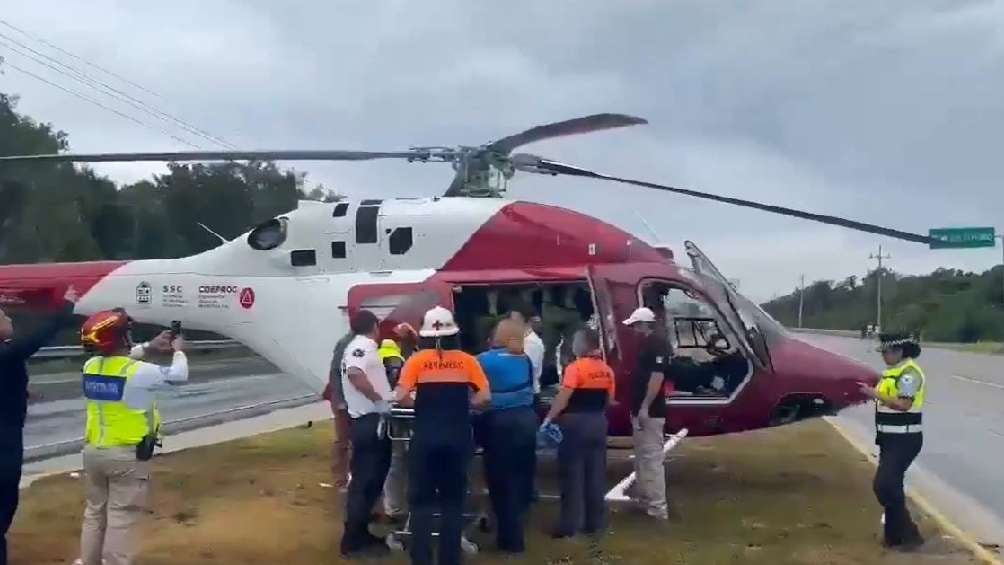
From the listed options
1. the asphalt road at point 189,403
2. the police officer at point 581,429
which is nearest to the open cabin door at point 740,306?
the police officer at point 581,429

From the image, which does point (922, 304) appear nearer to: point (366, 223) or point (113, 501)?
point (366, 223)

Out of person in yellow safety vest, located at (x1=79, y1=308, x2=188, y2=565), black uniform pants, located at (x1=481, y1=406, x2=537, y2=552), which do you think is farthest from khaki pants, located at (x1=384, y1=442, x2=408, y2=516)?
person in yellow safety vest, located at (x1=79, y1=308, x2=188, y2=565)

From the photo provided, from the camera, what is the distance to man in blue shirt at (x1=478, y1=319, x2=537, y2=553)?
26.6ft

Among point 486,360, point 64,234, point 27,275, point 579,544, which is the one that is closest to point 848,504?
point 579,544

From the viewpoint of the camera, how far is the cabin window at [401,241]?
1111 cm

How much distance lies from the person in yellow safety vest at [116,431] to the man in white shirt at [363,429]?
1.45 meters

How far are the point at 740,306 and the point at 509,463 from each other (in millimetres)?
3834

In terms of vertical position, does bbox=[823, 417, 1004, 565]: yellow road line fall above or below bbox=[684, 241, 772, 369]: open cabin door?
below

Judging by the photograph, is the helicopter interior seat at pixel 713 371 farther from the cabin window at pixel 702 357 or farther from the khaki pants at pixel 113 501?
the khaki pants at pixel 113 501

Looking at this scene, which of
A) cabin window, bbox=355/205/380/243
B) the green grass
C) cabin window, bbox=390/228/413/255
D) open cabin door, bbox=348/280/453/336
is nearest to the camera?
the green grass

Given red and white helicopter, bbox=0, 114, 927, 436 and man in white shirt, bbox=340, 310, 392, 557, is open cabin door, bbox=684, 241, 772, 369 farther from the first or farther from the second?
man in white shirt, bbox=340, 310, 392, 557

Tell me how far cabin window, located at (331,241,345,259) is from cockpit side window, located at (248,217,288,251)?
2.04ft

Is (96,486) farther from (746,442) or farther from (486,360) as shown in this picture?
(746,442)

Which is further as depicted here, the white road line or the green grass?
the white road line
